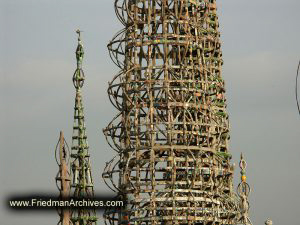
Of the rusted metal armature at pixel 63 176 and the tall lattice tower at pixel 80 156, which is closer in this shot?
the rusted metal armature at pixel 63 176

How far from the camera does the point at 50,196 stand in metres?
58.3

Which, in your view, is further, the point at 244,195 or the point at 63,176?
the point at 244,195

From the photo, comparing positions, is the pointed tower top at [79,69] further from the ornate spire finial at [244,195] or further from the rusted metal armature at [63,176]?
the rusted metal armature at [63,176]

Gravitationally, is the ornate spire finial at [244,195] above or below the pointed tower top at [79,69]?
below

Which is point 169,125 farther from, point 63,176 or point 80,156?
point 63,176

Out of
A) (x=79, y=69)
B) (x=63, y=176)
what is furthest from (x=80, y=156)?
(x=63, y=176)

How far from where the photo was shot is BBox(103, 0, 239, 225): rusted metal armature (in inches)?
3804

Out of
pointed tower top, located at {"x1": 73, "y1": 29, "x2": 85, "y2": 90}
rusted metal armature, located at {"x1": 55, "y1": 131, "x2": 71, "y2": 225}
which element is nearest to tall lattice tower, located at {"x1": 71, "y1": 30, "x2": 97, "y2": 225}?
pointed tower top, located at {"x1": 73, "y1": 29, "x2": 85, "y2": 90}

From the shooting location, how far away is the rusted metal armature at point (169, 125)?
96.6 meters

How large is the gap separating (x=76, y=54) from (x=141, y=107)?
48.2 feet

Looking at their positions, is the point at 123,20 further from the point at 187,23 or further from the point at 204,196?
the point at 204,196

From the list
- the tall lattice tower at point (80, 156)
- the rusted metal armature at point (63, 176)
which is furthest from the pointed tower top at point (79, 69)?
the rusted metal armature at point (63, 176)

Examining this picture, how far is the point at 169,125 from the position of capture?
97500 millimetres

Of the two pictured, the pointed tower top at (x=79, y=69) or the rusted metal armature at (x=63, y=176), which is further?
the pointed tower top at (x=79, y=69)
